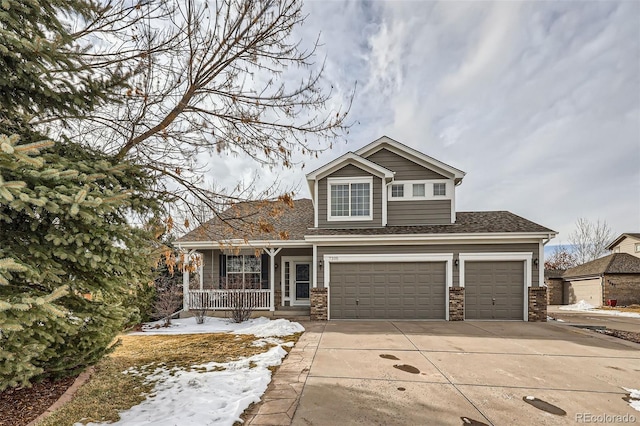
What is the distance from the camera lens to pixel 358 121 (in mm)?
4992

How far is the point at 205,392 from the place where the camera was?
170 inches

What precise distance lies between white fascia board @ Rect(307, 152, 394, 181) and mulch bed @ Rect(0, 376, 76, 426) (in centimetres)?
893

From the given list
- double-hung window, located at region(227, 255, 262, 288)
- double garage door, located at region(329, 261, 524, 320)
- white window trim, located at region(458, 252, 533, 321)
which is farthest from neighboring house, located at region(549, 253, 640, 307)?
double-hung window, located at region(227, 255, 262, 288)

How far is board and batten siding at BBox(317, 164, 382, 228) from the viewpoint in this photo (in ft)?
38.0

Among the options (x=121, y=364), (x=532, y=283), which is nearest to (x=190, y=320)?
(x=121, y=364)

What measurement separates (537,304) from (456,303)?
2786 mm

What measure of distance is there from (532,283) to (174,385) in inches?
446

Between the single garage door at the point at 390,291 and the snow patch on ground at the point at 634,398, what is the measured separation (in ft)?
20.0

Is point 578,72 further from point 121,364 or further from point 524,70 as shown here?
point 121,364

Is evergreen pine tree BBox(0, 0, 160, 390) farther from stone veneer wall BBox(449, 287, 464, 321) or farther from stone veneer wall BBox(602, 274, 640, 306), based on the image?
stone veneer wall BBox(602, 274, 640, 306)

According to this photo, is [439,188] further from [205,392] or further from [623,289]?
[623,289]

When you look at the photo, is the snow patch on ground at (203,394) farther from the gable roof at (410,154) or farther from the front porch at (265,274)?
the gable roof at (410,154)

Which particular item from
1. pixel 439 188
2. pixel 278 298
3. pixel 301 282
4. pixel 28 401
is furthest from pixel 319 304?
pixel 28 401

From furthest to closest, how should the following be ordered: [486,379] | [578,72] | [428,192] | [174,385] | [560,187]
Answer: [560,187] → [428,192] → [578,72] → [486,379] → [174,385]
